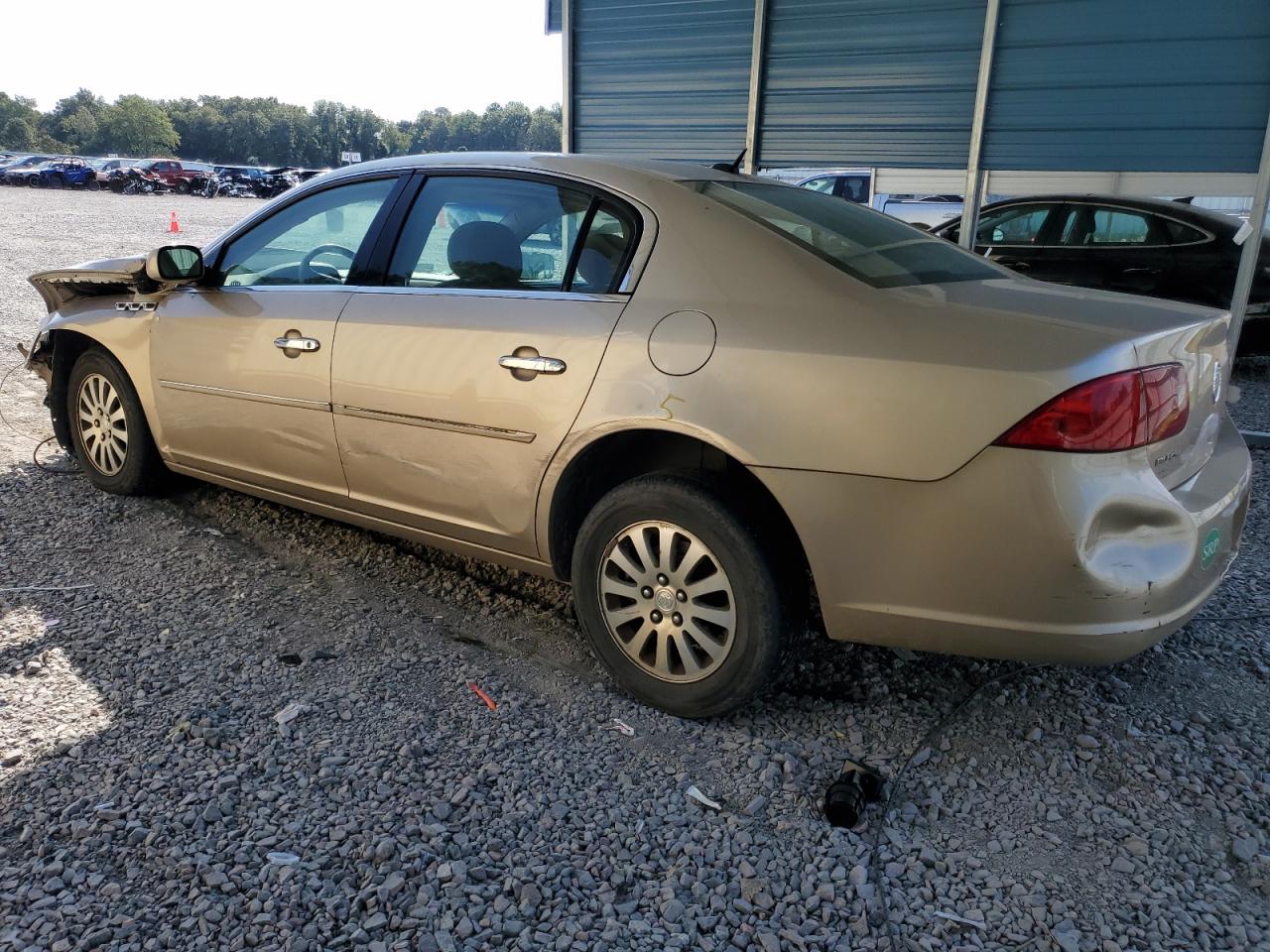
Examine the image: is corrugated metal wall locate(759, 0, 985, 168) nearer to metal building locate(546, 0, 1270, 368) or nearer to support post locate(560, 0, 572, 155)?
metal building locate(546, 0, 1270, 368)

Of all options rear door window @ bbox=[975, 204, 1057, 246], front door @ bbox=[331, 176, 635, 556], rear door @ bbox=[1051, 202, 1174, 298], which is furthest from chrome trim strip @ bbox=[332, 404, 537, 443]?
rear door @ bbox=[1051, 202, 1174, 298]

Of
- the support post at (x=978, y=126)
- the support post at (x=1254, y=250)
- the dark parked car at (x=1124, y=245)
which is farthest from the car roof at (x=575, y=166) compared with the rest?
the dark parked car at (x=1124, y=245)

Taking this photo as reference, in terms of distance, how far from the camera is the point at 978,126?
6.14 meters

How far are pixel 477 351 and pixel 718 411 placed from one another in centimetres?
91

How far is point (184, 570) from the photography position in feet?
13.3

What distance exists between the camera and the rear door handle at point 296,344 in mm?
3693

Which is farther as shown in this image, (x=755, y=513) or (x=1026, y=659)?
(x=755, y=513)

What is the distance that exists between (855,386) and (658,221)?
89 cm

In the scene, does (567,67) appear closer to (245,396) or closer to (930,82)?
(930,82)

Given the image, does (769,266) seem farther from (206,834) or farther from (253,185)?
(253,185)

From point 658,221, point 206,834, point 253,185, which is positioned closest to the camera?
point 206,834

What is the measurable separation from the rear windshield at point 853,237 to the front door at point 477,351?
46cm

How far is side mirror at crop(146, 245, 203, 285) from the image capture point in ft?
13.5

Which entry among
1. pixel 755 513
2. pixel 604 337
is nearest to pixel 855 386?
pixel 755 513
